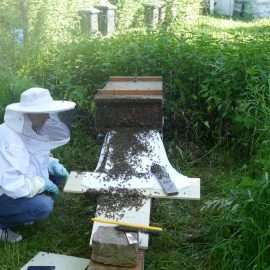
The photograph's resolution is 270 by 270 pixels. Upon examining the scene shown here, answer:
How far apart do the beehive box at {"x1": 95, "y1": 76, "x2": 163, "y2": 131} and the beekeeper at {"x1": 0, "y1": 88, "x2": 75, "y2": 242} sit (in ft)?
2.46

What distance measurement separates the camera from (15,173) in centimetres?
341

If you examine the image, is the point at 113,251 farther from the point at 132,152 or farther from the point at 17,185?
the point at 132,152

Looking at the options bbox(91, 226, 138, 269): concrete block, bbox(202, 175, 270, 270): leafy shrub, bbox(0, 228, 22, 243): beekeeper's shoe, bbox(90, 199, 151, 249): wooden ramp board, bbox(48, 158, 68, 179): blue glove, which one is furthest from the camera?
bbox(48, 158, 68, 179): blue glove

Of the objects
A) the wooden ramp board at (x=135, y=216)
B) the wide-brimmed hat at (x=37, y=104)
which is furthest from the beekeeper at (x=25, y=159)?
the wooden ramp board at (x=135, y=216)

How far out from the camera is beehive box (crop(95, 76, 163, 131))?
4.43 m

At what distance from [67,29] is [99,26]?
2757mm

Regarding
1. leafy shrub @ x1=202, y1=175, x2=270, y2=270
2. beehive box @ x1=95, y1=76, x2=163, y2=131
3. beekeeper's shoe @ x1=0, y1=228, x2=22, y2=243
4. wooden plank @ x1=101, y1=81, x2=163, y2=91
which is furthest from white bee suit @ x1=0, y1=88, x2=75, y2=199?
leafy shrub @ x1=202, y1=175, x2=270, y2=270

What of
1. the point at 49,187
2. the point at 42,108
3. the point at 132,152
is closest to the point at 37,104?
the point at 42,108

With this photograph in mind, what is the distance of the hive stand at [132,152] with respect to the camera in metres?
3.45

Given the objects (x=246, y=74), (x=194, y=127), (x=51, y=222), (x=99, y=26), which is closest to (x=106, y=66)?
(x=194, y=127)

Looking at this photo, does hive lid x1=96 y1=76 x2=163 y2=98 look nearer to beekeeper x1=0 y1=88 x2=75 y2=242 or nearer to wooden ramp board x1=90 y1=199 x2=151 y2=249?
beekeeper x1=0 y1=88 x2=75 y2=242

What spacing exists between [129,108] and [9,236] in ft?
5.17

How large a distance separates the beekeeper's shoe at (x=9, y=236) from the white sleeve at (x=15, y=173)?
17.9 inches

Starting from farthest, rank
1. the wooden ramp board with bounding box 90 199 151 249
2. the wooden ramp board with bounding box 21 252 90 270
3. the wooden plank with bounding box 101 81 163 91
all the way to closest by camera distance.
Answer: the wooden plank with bounding box 101 81 163 91
the wooden ramp board with bounding box 21 252 90 270
the wooden ramp board with bounding box 90 199 151 249
